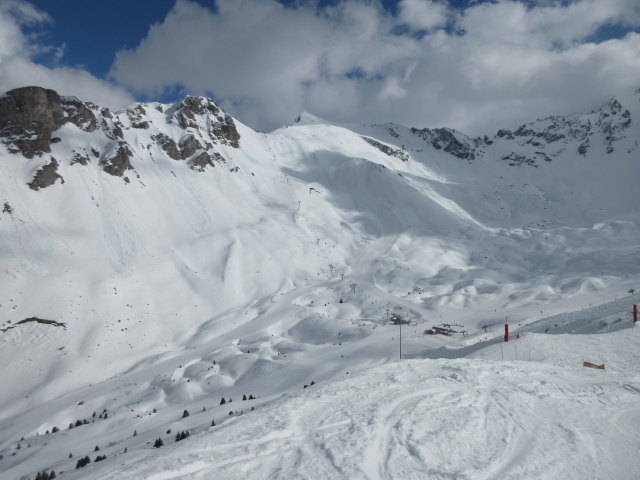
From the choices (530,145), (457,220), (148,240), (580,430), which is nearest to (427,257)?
(457,220)

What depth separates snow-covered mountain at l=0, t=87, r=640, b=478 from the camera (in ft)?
100

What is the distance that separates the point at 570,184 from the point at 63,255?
142984mm

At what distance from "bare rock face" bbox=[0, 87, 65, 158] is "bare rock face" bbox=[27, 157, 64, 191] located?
10.2 feet

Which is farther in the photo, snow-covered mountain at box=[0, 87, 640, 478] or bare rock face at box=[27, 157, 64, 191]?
bare rock face at box=[27, 157, 64, 191]

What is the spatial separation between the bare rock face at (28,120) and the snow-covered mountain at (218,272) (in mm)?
263

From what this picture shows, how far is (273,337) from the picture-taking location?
44.5 meters

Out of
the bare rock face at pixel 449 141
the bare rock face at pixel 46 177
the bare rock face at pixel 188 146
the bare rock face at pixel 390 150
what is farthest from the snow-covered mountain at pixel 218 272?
the bare rock face at pixel 449 141

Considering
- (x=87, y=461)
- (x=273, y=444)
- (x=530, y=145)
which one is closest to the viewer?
(x=273, y=444)

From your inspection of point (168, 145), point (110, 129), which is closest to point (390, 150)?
point (168, 145)

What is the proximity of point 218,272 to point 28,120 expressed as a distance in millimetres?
35755

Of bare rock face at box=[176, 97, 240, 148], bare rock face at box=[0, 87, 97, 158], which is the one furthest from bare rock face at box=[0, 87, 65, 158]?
bare rock face at box=[176, 97, 240, 148]

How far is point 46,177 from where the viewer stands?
192ft

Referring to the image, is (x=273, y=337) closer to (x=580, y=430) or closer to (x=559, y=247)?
(x=580, y=430)

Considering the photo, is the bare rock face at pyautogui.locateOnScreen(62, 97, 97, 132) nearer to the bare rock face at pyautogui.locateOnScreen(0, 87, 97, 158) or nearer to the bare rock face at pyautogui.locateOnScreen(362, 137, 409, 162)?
the bare rock face at pyautogui.locateOnScreen(0, 87, 97, 158)
